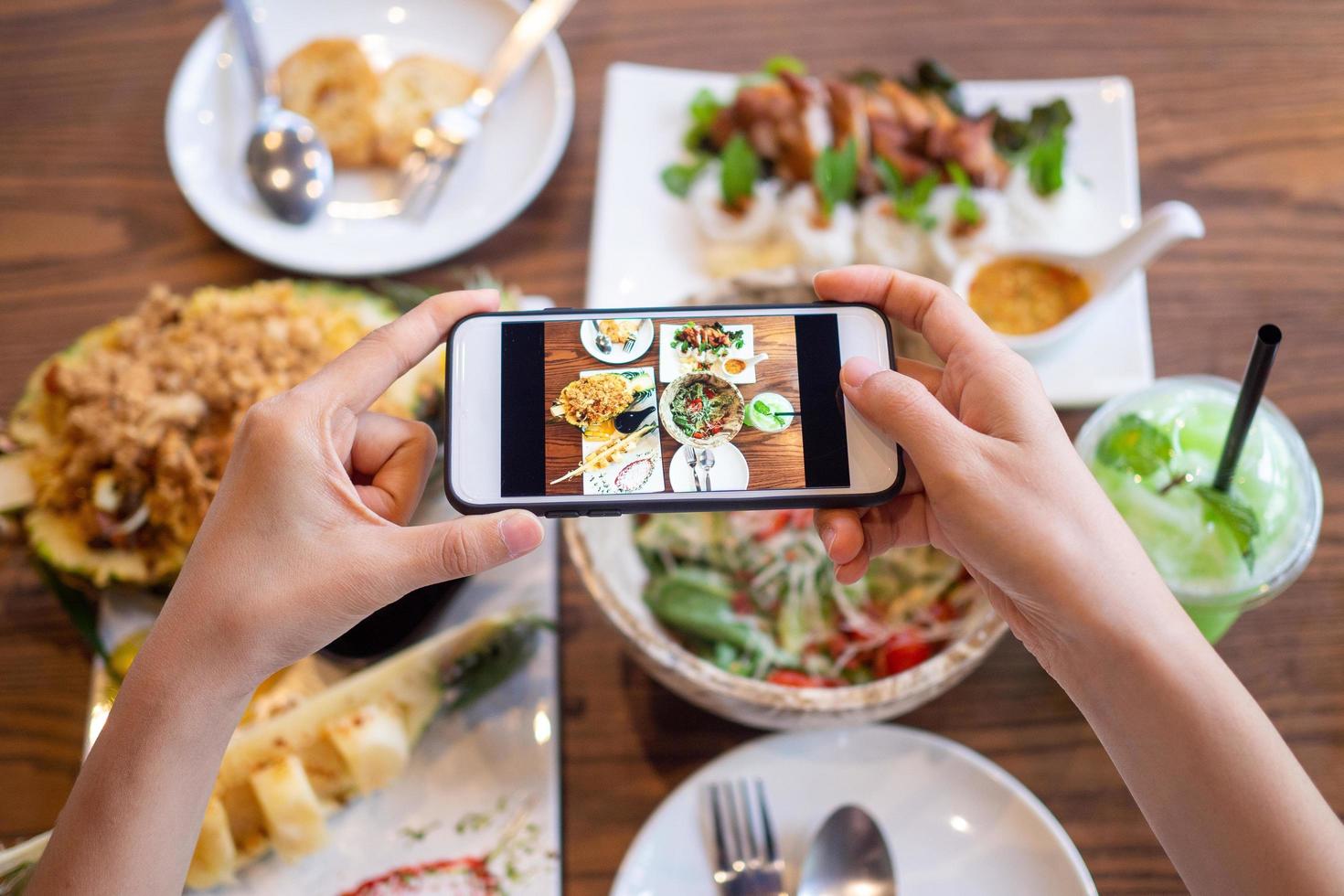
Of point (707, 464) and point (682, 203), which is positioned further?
point (682, 203)

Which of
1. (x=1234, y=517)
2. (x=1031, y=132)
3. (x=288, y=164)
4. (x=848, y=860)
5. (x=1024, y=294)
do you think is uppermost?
(x=288, y=164)

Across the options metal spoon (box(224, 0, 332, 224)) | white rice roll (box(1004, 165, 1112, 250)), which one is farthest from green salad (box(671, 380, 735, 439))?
metal spoon (box(224, 0, 332, 224))

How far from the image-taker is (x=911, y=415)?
0.91 metres

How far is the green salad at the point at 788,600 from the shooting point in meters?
1.30

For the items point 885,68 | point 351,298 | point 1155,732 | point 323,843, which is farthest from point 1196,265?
point 323,843

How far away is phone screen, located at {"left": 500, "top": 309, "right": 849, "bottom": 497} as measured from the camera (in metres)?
Answer: 0.97

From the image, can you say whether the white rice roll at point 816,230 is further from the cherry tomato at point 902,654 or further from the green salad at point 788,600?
the cherry tomato at point 902,654

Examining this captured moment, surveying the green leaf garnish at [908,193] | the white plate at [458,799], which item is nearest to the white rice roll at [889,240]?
the green leaf garnish at [908,193]

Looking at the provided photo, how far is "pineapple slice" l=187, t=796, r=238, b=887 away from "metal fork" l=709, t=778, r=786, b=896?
62cm

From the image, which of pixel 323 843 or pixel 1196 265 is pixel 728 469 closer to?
pixel 323 843

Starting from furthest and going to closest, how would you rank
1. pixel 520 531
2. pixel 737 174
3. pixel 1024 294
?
pixel 737 174
pixel 1024 294
pixel 520 531

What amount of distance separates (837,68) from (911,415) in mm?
1250

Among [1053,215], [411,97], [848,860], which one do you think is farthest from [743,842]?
[411,97]

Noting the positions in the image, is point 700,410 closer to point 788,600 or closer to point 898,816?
point 788,600
